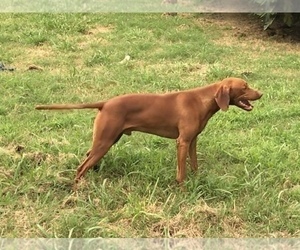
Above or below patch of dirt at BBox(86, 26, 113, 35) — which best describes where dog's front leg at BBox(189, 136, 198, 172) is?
above

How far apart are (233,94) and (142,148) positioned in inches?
40.8

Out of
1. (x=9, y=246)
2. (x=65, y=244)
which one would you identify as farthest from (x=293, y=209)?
(x=9, y=246)

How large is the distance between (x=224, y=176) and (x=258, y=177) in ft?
0.79

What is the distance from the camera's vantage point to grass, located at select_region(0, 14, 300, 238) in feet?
12.3

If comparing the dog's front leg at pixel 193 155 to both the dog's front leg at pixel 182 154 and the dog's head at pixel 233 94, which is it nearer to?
the dog's front leg at pixel 182 154

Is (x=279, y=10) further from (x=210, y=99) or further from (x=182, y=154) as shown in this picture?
(x=182, y=154)

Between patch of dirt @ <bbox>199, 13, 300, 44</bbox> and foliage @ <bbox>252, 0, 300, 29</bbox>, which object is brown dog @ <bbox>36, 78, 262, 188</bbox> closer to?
foliage @ <bbox>252, 0, 300, 29</bbox>

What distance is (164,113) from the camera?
412 centimetres

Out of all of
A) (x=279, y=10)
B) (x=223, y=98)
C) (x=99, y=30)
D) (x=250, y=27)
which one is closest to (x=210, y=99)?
(x=223, y=98)

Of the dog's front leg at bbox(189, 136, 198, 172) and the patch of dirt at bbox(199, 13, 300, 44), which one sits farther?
the patch of dirt at bbox(199, 13, 300, 44)

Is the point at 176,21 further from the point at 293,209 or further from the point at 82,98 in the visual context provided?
the point at 293,209

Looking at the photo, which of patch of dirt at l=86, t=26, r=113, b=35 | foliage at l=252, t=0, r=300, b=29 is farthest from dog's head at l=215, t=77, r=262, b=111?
patch of dirt at l=86, t=26, r=113, b=35

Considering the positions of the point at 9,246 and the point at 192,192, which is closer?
the point at 9,246

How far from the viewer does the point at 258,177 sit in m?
4.30
